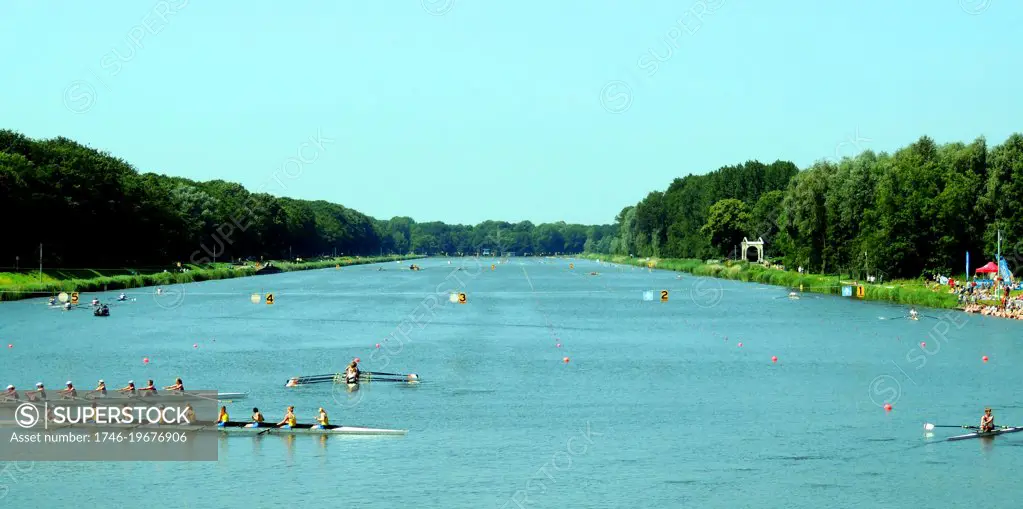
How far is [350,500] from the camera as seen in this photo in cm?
3753

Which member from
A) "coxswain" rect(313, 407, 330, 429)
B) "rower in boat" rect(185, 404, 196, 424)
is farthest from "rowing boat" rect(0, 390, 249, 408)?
"coxswain" rect(313, 407, 330, 429)

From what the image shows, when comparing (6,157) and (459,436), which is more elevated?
(6,157)

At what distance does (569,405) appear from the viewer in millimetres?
54750

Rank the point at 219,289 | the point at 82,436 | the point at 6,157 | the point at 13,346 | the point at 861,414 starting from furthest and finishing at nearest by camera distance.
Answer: the point at 219,289, the point at 6,157, the point at 13,346, the point at 861,414, the point at 82,436

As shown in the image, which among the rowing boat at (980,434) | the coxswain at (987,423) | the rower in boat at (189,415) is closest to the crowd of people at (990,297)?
the rowing boat at (980,434)

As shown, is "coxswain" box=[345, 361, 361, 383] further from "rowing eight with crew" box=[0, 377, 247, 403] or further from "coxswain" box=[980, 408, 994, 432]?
"coxswain" box=[980, 408, 994, 432]

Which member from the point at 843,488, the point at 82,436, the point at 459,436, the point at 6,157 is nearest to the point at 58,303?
the point at 6,157

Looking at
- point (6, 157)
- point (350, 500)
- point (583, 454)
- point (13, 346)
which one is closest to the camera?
point (350, 500)

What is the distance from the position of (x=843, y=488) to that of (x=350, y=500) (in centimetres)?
1699

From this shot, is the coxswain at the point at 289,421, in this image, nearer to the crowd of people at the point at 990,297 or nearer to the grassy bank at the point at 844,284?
the crowd of people at the point at 990,297

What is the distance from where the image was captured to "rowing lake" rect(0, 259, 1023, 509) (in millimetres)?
38906

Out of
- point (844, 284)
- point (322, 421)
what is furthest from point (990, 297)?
point (322, 421)

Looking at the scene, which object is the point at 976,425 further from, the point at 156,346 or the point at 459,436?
the point at 156,346

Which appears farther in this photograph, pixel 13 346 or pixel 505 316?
pixel 505 316
